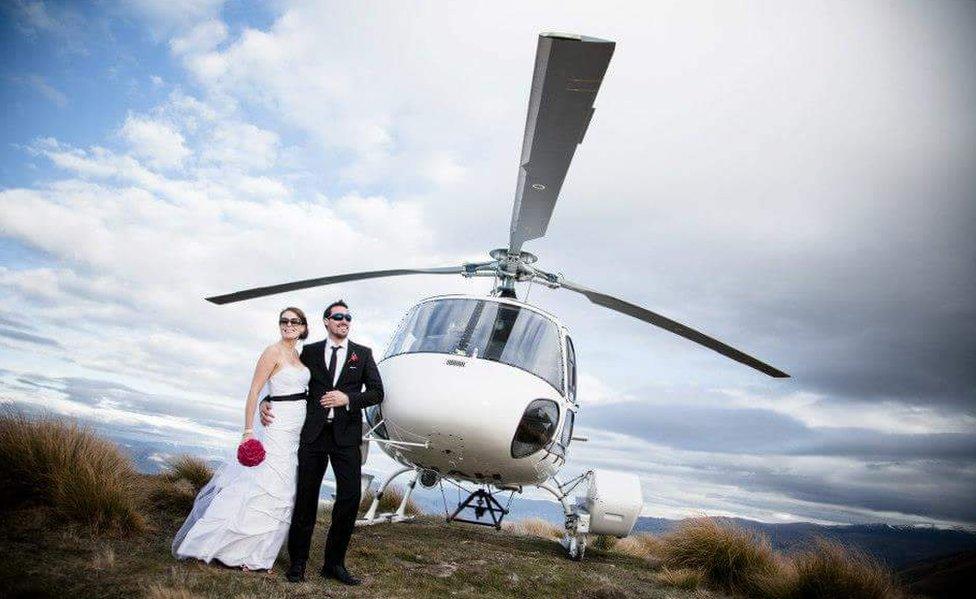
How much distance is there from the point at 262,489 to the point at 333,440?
64 cm

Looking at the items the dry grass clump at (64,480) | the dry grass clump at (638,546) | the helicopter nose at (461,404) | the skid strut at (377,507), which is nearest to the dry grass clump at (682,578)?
the dry grass clump at (638,546)

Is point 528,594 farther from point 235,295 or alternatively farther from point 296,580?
point 235,295

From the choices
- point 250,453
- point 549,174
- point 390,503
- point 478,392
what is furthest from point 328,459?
point 390,503

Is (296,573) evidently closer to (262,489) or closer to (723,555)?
(262,489)

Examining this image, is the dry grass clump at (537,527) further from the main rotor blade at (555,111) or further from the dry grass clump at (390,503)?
the main rotor blade at (555,111)

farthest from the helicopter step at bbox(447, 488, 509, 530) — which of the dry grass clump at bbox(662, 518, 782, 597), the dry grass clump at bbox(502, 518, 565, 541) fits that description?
the dry grass clump at bbox(502, 518, 565, 541)

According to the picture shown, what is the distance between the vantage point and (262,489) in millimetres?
4434

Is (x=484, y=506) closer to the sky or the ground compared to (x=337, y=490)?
closer to the ground

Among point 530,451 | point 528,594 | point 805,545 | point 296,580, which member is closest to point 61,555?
point 296,580

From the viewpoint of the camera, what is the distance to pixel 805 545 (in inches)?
287

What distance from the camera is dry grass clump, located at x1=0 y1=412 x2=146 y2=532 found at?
4.93 m

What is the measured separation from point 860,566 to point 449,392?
5317 mm

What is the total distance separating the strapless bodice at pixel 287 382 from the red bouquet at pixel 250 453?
448mm

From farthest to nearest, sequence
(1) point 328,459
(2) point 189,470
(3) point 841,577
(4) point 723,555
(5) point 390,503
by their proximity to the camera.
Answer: (5) point 390,503 < (2) point 189,470 < (4) point 723,555 < (3) point 841,577 < (1) point 328,459
